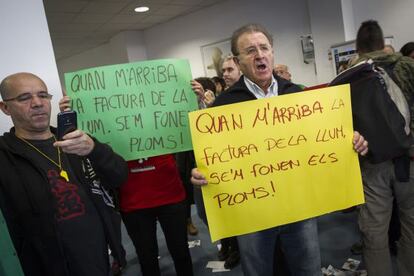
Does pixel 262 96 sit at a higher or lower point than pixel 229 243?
higher

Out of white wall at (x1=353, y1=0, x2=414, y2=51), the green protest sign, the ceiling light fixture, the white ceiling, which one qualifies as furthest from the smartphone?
the ceiling light fixture

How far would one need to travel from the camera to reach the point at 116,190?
70.9 inches

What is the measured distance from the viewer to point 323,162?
133 centimetres

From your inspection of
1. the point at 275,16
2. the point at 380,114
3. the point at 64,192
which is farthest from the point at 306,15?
the point at 64,192

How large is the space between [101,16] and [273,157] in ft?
17.8

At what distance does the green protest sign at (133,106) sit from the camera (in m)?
1.61

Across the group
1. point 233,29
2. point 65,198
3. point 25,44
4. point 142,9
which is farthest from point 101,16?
point 65,198

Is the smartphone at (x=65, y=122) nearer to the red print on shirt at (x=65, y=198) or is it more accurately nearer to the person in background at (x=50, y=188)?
the person in background at (x=50, y=188)

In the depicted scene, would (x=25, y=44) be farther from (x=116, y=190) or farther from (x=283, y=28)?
(x=283, y=28)

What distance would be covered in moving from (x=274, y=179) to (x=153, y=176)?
78cm

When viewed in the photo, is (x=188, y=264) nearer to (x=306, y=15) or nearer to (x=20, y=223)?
(x=20, y=223)

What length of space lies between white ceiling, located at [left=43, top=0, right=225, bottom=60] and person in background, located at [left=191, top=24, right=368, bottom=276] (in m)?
4.33

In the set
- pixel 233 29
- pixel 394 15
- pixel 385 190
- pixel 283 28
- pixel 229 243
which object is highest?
pixel 233 29

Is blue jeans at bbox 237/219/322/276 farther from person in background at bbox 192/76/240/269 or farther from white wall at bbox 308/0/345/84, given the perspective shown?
white wall at bbox 308/0/345/84
